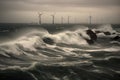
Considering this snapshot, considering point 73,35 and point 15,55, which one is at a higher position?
point 15,55

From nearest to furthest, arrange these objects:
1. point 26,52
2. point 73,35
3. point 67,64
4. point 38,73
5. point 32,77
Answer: point 32,77 → point 38,73 → point 67,64 → point 26,52 → point 73,35

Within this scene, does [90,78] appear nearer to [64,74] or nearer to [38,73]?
[64,74]

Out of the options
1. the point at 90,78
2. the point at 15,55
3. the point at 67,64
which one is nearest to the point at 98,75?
the point at 90,78

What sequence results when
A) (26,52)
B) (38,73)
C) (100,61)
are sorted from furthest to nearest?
(26,52)
(100,61)
(38,73)

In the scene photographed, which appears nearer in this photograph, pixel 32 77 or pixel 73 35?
pixel 32 77

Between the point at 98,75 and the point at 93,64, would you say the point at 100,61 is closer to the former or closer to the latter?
the point at 93,64

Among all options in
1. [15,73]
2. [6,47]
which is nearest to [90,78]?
[15,73]

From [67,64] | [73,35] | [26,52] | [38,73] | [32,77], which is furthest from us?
[73,35]

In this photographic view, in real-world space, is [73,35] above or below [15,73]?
below

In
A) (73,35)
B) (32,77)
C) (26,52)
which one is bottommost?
(73,35)
